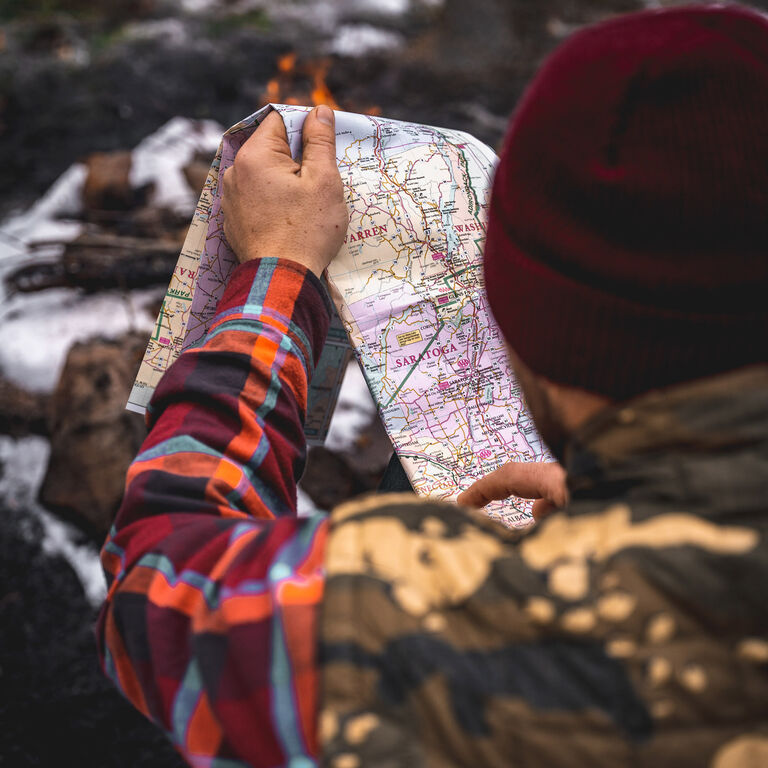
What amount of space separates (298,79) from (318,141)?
12.4 feet

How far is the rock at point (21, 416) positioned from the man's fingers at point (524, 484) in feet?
Result: 6.59

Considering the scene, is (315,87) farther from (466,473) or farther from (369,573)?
(369,573)

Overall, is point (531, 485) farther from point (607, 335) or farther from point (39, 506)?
point (39, 506)

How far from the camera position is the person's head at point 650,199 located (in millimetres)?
621

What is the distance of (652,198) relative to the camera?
618 mm

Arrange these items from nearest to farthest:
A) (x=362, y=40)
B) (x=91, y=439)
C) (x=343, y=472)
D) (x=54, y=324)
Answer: (x=91, y=439)
(x=343, y=472)
(x=54, y=324)
(x=362, y=40)

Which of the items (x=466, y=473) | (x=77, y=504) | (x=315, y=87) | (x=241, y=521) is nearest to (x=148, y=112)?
(x=315, y=87)

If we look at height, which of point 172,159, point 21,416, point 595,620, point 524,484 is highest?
point 595,620

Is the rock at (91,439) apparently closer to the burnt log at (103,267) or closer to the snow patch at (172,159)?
the burnt log at (103,267)

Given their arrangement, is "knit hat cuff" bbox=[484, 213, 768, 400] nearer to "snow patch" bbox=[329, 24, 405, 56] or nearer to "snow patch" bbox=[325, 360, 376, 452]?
"snow patch" bbox=[325, 360, 376, 452]

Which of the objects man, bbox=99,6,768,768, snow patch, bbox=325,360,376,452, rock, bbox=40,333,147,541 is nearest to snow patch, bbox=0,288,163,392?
rock, bbox=40,333,147,541

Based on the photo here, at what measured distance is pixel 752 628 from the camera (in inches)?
20.9

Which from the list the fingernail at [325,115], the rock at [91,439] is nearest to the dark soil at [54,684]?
the rock at [91,439]

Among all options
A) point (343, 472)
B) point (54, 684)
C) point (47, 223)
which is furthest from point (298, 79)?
point (54, 684)
